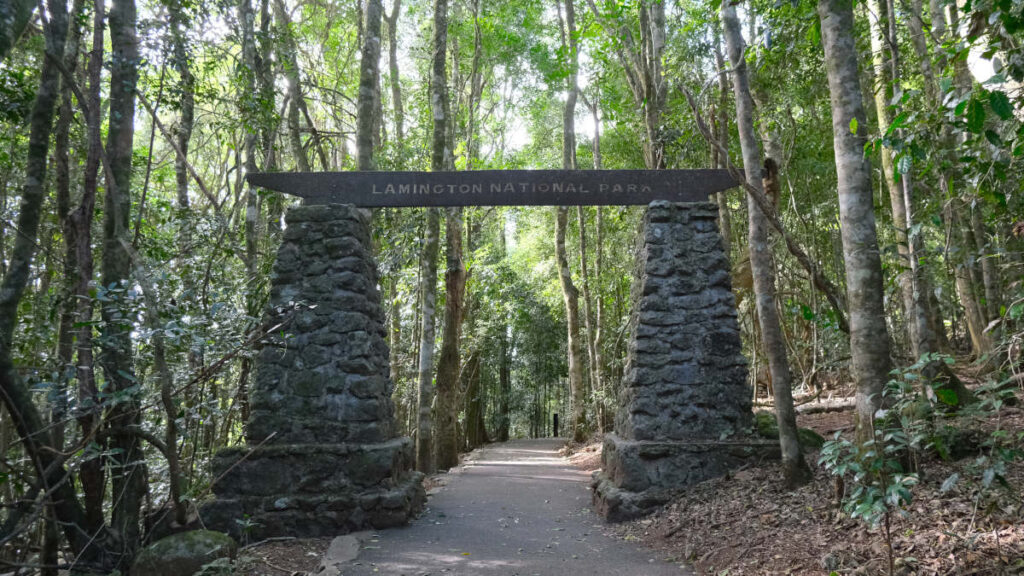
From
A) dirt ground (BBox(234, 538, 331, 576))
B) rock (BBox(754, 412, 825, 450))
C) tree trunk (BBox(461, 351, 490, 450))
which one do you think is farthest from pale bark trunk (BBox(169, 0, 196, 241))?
tree trunk (BBox(461, 351, 490, 450))

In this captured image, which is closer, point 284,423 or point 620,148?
point 284,423

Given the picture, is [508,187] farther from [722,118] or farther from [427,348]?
[722,118]

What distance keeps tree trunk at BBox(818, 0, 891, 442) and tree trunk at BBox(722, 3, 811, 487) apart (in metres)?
0.91

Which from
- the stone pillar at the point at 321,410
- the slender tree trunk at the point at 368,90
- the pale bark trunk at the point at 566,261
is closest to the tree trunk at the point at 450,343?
the slender tree trunk at the point at 368,90

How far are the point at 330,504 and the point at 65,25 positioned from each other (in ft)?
13.5

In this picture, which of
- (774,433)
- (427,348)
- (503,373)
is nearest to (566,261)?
(427,348)

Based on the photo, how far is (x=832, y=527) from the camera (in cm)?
398

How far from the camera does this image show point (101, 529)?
14.0 ft

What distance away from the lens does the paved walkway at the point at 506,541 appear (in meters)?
4.48

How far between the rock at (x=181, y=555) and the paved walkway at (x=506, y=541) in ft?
2.87

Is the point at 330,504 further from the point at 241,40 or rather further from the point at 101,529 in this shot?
the point at 241,40

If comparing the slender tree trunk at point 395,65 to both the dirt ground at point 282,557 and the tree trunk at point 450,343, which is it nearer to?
the tree trunk at point 450,343

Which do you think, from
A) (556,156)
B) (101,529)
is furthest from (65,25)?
(556,156)

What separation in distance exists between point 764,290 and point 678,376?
1.26 m
